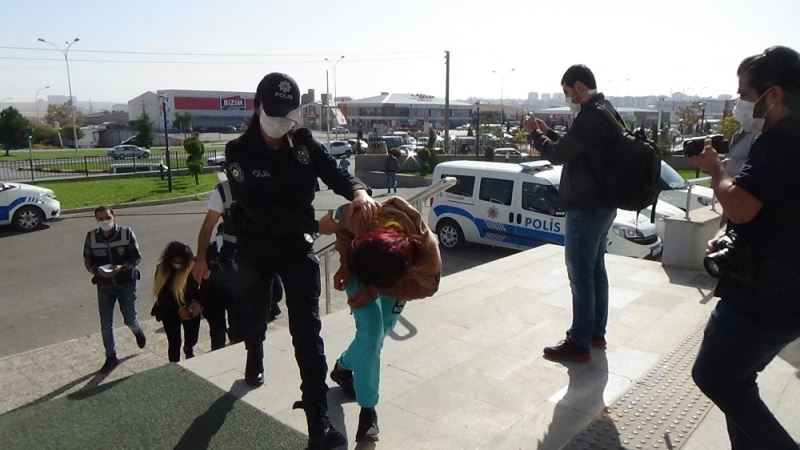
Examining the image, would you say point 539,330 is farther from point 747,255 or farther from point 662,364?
point 747,255

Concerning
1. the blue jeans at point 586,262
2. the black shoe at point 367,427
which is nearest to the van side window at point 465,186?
the blue jeans at point 586,262

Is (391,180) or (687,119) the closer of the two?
(391,180)

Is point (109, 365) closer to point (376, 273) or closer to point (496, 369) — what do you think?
point (496, 369)

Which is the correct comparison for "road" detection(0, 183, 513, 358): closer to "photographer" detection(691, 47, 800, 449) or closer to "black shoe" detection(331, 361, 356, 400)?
"black shoe" detection(331, 361, 356, 400)

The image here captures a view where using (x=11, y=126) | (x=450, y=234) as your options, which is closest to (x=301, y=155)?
(x=450, y=234)

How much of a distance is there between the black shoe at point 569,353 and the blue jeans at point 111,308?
182 inches

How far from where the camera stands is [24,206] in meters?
14.6

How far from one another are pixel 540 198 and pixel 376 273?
8585mm

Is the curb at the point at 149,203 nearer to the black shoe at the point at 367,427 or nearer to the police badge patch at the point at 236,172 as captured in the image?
the police badge patch at the point at 236,172

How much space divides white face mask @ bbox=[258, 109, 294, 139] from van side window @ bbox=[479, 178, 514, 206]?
Answer: 8693 millimetres

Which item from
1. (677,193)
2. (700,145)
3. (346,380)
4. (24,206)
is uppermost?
(700,145)

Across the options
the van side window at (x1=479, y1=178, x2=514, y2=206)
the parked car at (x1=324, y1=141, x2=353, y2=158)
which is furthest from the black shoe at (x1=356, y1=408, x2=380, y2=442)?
the parked car at (x1=324, y1=141, x2=353, y2=158)

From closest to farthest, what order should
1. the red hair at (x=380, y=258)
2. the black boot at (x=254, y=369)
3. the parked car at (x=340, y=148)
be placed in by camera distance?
the red hair at (x=380, y=258), the black boot at (x=254, y=369), the parked car at (x=340, y=148)

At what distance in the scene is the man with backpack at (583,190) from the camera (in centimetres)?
346
